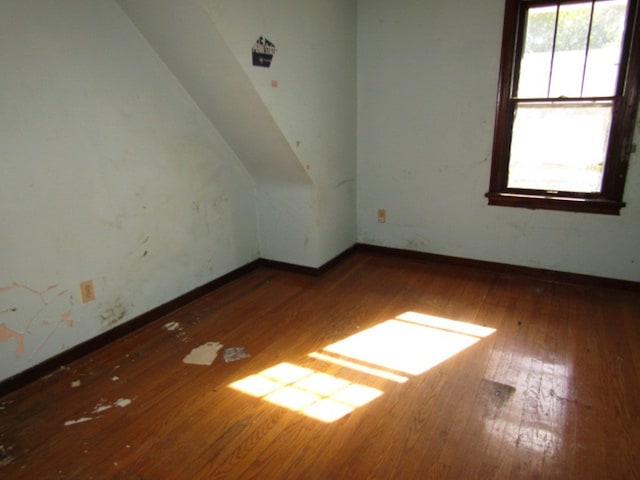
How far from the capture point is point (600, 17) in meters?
2.63

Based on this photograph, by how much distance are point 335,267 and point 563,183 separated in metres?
1.86

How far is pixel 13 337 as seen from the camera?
6.42 ft

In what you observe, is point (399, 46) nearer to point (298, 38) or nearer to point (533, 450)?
point (298, 38)

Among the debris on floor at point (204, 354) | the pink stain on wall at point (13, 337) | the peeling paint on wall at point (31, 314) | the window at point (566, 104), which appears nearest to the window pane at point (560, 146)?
the window at point (566, 104)

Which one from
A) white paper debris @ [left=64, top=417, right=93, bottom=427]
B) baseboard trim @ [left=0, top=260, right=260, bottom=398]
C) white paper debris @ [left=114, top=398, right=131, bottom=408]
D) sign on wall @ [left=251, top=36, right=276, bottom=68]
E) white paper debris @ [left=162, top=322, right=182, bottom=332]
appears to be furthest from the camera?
white paper debris @ [left=162, top=322, right=182, bottom=332]

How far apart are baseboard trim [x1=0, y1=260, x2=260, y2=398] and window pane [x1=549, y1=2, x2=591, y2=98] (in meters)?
2.74

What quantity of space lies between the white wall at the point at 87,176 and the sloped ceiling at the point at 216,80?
0.11 meters

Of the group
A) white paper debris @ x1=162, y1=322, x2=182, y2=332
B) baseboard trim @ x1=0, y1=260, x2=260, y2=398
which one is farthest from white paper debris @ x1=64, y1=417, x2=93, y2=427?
white paper debris @ x1=162, y1=322, x2=182, y2=332

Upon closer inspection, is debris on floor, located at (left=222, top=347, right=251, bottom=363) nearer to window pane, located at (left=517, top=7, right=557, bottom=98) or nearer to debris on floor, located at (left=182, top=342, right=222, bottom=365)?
debris on floor, located at (left=182, top=342, right=222, bottom=365)

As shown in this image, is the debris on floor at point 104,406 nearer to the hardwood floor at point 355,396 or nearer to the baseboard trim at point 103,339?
the hardwood floor at point 355,396

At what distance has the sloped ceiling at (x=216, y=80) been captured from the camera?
82.4 inches

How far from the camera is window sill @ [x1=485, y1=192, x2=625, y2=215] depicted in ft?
9.35

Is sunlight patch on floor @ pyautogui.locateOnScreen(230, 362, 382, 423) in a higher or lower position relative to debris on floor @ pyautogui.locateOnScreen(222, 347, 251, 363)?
lower

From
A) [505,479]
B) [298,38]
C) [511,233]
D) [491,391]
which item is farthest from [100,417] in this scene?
[511,233]
